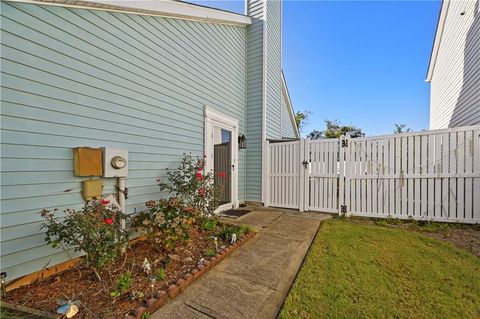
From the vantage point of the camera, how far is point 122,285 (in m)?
1.87

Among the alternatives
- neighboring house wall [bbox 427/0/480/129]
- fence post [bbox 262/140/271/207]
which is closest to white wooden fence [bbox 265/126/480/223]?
fence post [bbox 262/140/271/207]

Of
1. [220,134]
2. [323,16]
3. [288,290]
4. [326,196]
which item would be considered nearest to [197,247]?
[288,290]

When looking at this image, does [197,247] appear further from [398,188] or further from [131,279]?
[398,188]

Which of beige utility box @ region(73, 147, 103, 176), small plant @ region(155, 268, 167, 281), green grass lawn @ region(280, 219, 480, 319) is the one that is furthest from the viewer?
beige utility box @ region(73, 147, 103, 176)

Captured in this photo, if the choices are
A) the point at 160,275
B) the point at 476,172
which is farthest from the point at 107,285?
the point at 476,172

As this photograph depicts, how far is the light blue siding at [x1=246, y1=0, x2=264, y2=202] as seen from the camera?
597 centimetres

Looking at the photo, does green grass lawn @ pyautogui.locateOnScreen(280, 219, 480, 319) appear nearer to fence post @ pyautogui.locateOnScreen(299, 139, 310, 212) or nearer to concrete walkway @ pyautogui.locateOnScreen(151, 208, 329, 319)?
concrete walkway @ pyautogui.locateOnScreen(151, 208, 329, 319)

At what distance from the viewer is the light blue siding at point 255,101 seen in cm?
597

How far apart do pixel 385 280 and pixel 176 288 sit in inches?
84.6

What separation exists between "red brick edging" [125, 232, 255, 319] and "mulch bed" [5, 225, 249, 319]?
2.9 inches

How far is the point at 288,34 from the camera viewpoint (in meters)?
8.19

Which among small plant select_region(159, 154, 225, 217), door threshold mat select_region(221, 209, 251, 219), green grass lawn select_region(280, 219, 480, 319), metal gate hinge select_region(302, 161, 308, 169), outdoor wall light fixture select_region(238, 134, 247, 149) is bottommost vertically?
door threshold mat select_region(221, 209, 251, 219)

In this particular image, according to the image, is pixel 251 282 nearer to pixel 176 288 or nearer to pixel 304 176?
pixel 176 288

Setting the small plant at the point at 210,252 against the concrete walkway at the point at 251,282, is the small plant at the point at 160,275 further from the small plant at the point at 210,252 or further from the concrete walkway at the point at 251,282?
the small plant at the point at 210,252
